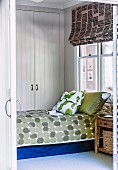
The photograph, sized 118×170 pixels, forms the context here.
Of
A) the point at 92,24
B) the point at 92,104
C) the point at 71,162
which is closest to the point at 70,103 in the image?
the point at 92,104

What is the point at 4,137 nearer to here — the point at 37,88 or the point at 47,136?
the point at 47,136

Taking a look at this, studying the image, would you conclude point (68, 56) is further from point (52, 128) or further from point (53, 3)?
point (52, 128)

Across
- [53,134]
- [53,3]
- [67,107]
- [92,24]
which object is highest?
[53,3]

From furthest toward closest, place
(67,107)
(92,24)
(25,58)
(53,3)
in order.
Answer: (53,3), (25,58), (92,24), (67,107)

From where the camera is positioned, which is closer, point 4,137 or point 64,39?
point 4,137

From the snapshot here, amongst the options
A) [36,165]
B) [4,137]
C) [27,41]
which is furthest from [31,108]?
[4,137]

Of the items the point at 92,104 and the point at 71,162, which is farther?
the point at 92,104
